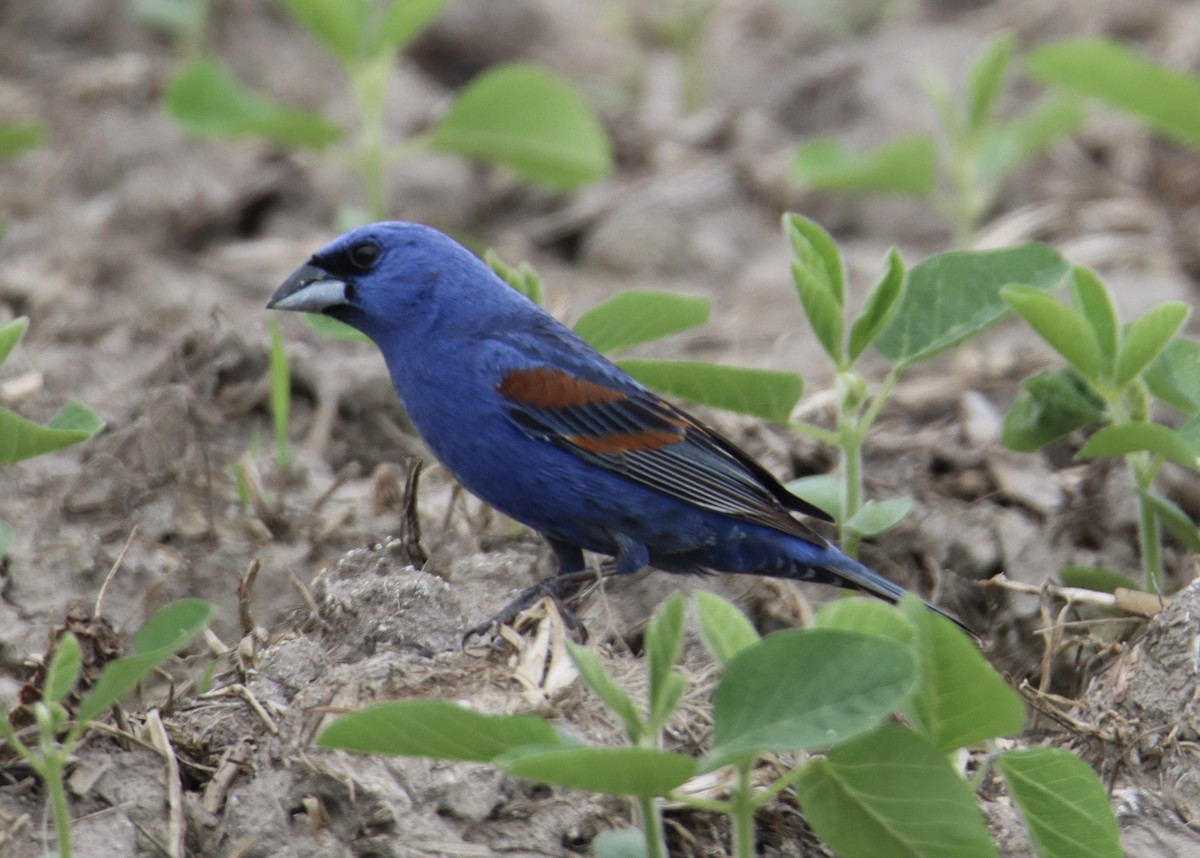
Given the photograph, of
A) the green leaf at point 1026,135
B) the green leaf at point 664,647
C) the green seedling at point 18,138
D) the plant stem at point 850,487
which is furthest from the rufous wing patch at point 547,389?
the green seedling at point 18,138

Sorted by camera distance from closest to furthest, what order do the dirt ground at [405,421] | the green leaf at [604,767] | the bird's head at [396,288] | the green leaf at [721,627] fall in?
the green leaf at [604,767]
the green leaf at [721,627]
the dirt ground at [405,421]
the bird's head at [396,288]

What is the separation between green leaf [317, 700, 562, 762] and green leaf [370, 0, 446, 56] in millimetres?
3107

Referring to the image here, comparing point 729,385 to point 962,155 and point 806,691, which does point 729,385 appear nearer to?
point 806,691

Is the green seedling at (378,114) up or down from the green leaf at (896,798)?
up

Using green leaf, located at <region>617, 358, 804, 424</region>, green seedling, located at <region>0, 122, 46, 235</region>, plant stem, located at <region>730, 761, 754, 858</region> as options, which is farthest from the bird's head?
green seedling, located at <region>0, 122, 46, 235</region>

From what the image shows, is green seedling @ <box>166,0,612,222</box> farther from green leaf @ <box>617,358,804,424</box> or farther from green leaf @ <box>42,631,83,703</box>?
green leaf @ <box>42,631,83,703</box>

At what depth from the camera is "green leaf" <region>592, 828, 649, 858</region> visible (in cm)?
247

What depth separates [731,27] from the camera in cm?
849

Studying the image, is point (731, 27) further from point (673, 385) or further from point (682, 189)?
point (673, 385)

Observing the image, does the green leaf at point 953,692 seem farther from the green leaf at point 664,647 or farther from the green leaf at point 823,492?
the green leaf at point 823,492

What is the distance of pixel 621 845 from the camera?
8.15ft

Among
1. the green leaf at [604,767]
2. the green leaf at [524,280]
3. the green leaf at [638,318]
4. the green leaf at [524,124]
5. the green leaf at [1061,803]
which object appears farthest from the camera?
the green leaf at [524,124]

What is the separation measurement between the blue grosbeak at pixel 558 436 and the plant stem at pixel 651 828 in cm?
114

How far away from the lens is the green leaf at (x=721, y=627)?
2.41 m
